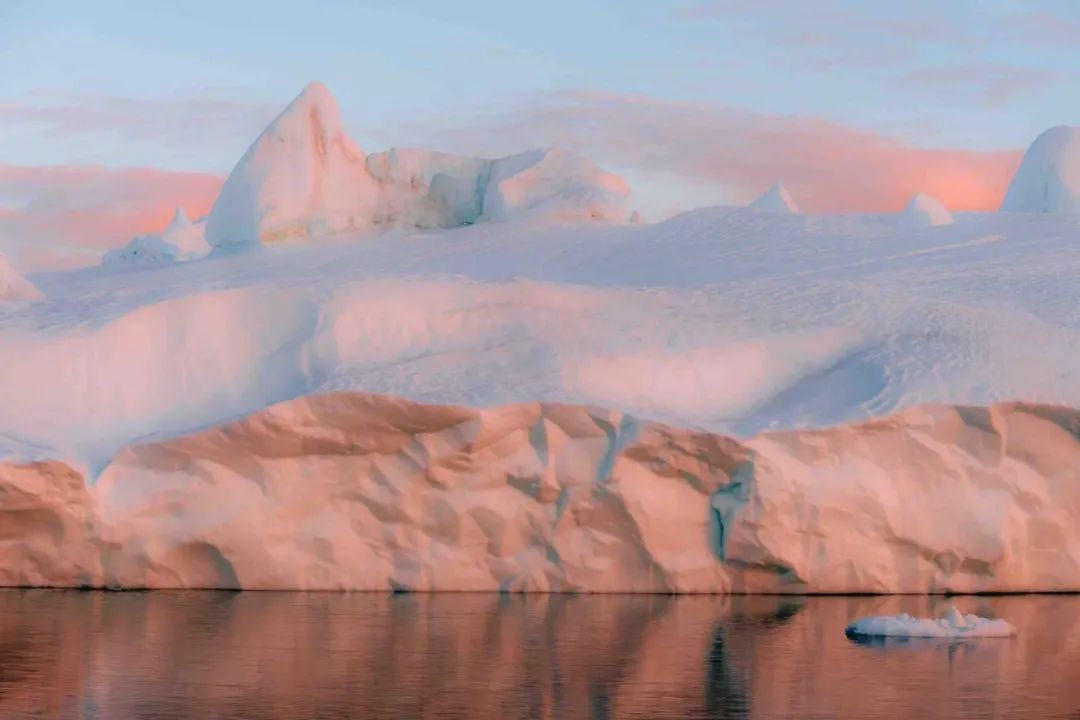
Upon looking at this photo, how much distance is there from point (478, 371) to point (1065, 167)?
50.0 feet

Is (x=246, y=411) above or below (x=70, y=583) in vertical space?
above

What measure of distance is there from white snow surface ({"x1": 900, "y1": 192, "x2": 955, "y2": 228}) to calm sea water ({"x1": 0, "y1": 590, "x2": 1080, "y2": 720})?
9.49m

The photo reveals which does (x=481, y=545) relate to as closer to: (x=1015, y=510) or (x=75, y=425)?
(x=75, y=425)

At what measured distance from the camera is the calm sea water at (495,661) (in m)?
9.59

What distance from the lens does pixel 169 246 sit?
3256 cm

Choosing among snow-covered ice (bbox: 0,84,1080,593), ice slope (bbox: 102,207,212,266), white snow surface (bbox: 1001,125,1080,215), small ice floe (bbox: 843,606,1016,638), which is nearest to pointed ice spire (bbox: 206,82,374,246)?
ice slope (bbox: 102,207,212,266)

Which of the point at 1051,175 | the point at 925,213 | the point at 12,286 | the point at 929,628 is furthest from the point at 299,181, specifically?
the point at 929,628

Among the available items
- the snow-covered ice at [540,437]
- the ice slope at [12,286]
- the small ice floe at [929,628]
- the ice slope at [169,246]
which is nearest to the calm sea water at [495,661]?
the small ice floe at [929,628]

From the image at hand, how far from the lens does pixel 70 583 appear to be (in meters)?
17.0

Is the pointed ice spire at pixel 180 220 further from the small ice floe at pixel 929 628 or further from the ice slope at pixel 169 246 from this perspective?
the small ice floe at pixel 929 628

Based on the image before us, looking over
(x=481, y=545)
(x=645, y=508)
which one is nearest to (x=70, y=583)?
(x=481, y=545)

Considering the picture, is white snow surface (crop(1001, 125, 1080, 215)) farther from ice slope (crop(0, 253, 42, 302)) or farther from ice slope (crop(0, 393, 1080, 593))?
ice slope (crop(0, 253, 42, 302))

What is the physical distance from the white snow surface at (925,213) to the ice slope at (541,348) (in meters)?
3.89

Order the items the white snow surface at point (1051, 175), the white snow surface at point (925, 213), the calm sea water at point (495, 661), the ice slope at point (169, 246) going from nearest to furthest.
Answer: the calm sea water at point (495, 661)
the white snow surface at point (925, 213)
the white snow surface at point (1051, 175)
the ice slope at point (169, 246)
